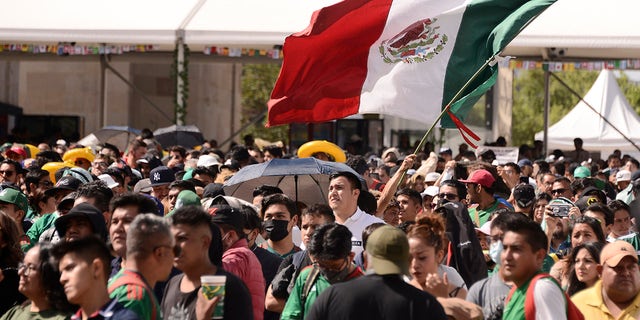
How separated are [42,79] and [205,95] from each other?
6306 millimetres

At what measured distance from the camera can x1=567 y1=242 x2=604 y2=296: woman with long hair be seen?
7879 mm

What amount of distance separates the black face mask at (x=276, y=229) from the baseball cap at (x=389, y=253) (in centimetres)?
317

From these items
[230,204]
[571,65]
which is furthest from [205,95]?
[230,204]

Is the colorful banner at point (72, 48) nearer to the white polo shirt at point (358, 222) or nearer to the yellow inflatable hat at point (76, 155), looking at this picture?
the yellow inflatable hat at point (76, 155)

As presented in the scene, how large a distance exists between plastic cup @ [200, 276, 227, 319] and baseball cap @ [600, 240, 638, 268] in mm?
2442

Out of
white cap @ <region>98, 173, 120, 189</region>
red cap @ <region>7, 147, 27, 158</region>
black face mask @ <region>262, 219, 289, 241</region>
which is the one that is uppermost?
red cap @ <region>7, 147, 27, 158</region>

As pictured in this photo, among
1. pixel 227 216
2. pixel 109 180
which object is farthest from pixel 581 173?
pixel 227 216

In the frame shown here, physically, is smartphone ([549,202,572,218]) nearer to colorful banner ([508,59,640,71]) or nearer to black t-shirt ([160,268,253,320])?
black t-shirt ([160,268,253,320])

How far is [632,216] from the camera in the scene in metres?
12.0

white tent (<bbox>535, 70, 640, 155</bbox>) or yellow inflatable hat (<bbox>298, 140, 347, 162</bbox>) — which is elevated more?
white tent (<bbox>535, 70, 640, 155</bbox>)

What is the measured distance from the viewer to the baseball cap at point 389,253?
19.9 ft

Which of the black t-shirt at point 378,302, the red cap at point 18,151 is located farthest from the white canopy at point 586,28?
the black t-shirt at point 378,302

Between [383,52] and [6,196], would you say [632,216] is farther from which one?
[6,196]

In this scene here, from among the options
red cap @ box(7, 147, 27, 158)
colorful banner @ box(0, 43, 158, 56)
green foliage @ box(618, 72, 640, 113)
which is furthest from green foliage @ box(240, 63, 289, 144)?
red cap @ box(7, 147, 27, 158)
